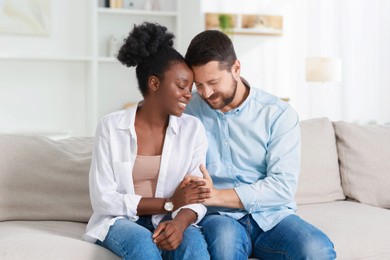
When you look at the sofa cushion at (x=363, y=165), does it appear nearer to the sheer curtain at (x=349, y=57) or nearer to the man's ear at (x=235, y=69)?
the man's ear at (x=235, y=69)

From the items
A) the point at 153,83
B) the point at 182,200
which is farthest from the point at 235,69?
the point at 182,200

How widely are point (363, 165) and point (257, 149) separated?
78 centimetres

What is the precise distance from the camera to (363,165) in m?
2.99

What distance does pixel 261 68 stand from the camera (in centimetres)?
602

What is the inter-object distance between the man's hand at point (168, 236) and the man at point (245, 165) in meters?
0.15

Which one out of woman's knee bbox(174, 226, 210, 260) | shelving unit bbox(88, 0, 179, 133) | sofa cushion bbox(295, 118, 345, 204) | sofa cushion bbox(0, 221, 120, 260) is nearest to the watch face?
woman's knee bbox(174, 226, 210, 260)

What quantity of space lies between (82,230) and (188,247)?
1.81ft

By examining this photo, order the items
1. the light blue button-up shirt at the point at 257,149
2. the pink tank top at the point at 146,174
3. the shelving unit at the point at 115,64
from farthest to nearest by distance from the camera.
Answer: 1. the shelving unit at the point at 115,64
2. the light blue button-up shirt at the point at 257,149
3. the pink tank top at the point at 146,174

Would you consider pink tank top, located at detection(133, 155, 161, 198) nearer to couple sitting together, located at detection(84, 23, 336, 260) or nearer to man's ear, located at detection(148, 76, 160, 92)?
couple sitting together, located at detection(84, 23, 336, 260)

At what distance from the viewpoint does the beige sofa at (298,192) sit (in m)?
2.20

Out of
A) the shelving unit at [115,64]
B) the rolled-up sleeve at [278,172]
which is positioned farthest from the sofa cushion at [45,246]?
the shelving unit at [115,64]

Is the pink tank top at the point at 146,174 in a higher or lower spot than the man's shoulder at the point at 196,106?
lower

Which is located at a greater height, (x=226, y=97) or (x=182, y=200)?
(x=226, y=97)

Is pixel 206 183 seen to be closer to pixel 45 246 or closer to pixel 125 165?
pixel 125 165
